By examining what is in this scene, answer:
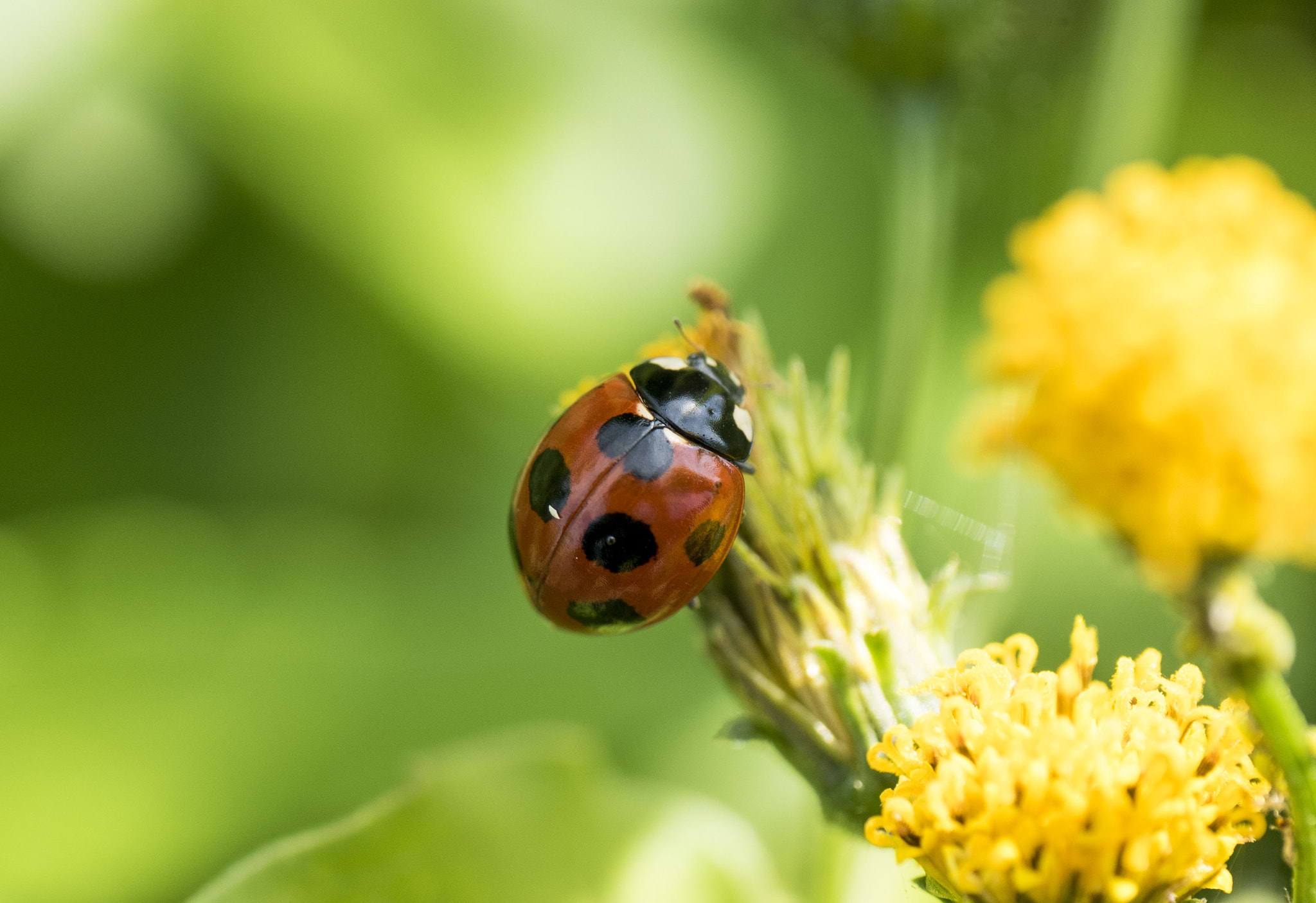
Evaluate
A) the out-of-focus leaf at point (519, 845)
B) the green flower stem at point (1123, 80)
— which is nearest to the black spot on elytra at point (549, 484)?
the out-of-focus leaf at point (519, 845)

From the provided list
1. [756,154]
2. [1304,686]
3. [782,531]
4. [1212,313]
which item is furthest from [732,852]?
[756,154]

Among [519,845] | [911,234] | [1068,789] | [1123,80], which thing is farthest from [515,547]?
[1123,80]

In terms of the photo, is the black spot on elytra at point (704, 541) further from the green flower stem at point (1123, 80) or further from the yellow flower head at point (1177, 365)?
the green flower stem at point (1123, 80)

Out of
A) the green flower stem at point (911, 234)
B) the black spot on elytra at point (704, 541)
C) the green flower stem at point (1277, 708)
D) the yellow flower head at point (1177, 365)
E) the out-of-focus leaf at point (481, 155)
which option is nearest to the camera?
the green flower stem at point (1277, 708)

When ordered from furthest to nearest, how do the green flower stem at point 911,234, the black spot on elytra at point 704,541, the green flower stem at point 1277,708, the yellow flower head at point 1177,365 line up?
the green flower stem at point 911,234 < the yellow flower head at point 1177,365 < the black spot on elytra at point 704,541 < the green flower stem at point 1277,708

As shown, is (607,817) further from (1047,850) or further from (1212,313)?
(1212,313)

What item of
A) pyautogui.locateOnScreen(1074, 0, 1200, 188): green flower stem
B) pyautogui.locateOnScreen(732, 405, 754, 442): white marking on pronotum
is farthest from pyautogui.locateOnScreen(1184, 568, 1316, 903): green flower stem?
pyautogui.locateOnScreen(1074, 0, 1200, 188): green flower stem

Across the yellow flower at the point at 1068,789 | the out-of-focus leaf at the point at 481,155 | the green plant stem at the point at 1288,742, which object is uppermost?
the out-of-focus leaf at the point at 481,155
